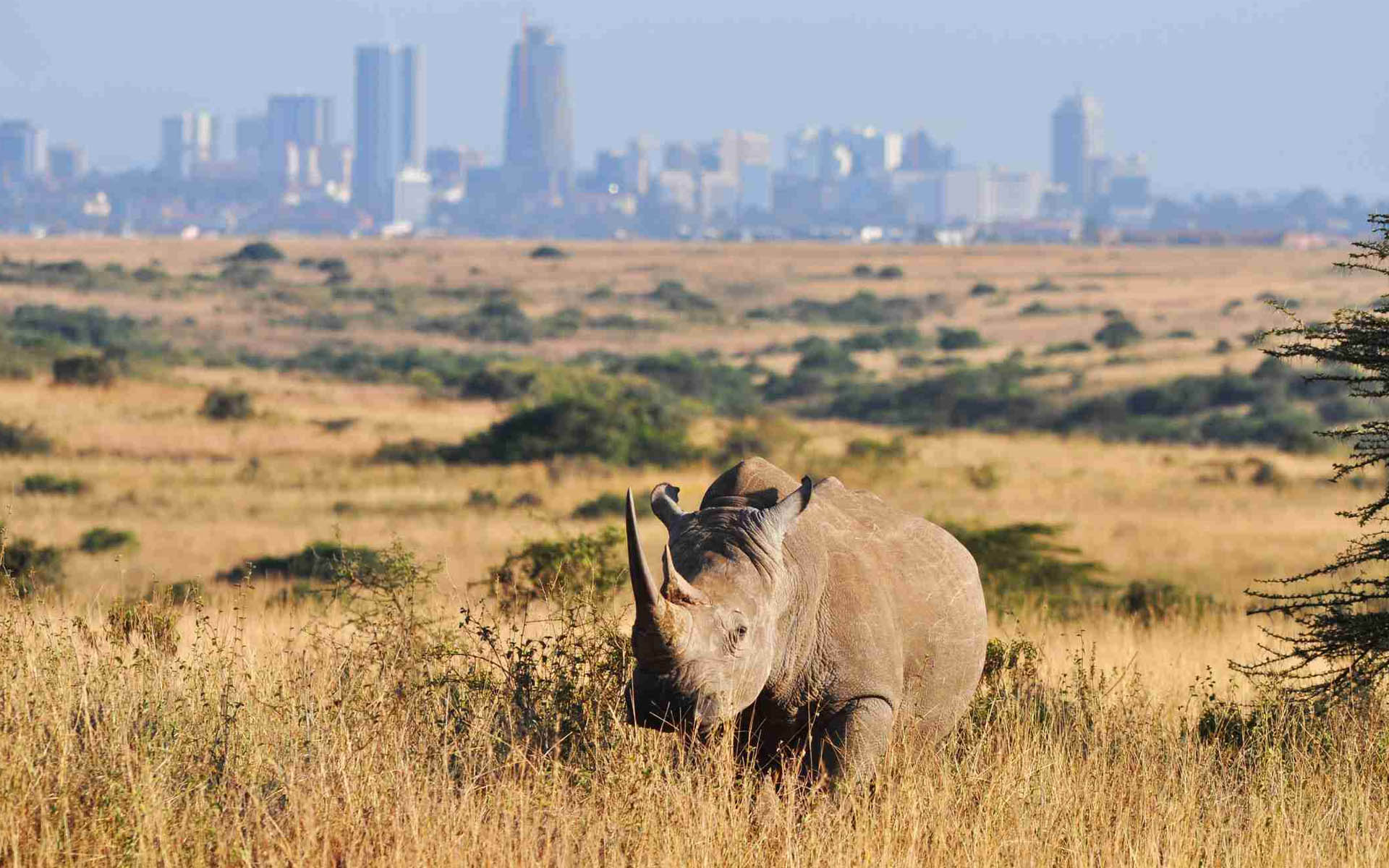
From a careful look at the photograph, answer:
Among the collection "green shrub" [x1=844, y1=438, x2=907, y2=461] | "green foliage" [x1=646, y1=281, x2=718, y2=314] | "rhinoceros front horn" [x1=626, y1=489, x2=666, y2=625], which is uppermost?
"rhinoceros front horn" [x1=626, y1=489, x2=666, y2=625]

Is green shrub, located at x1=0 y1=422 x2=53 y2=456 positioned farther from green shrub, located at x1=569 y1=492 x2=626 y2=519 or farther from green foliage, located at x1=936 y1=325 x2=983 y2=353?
green foliage, located at x1=936 y1=325 x2=983 y2=353

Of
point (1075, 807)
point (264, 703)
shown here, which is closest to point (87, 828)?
point (264, 703)

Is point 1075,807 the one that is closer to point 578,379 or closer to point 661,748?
point 661,748

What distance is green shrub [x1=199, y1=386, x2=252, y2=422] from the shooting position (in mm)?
38500

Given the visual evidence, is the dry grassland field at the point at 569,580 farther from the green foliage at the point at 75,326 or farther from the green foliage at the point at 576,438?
the green foliage at the point at 75,326

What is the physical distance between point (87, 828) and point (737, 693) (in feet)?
7.11

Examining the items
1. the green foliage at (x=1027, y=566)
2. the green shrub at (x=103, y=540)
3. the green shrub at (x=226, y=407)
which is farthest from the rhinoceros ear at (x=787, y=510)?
the green shrub at (x=226, y=407)

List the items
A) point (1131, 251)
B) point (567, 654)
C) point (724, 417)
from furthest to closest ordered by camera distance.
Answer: point (1131, 251), point (724, 417), point (567, 654)

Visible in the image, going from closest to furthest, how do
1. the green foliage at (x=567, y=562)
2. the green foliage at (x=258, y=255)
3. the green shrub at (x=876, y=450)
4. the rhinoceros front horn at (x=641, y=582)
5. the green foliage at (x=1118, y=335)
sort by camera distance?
the rhinoceros front horn at (x=641, y=582) → the green foliage at (x=567, y=562) → the green shrub at (x=876, y=450) → the green foliage at (x=1118, y=335) → the green foliage at (x=258, y=255)

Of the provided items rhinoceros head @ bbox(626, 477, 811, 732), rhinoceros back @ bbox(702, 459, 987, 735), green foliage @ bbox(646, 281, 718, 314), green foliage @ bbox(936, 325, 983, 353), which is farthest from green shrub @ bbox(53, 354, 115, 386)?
green foliage @ bbox(646, 281, 718, 314)

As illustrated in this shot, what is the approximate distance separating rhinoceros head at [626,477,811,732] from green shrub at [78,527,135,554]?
687 inches

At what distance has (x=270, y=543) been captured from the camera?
78.3 ft

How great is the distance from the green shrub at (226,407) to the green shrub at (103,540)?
48.4 feet

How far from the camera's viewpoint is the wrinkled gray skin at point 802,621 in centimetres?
575
